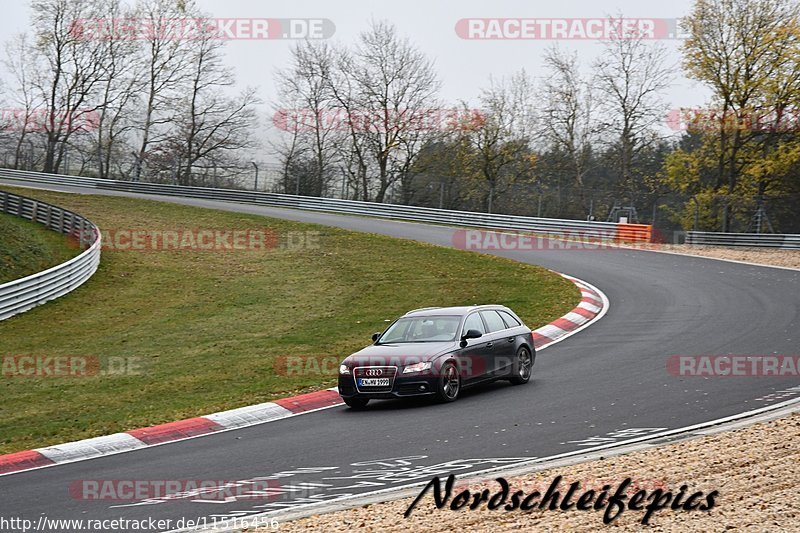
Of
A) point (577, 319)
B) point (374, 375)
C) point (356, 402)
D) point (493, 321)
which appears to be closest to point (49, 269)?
point (577, 319)

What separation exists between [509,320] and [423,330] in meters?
1.72

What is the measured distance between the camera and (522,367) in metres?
14.0

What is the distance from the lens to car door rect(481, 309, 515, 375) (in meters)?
13.6

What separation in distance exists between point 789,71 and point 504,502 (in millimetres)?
43226

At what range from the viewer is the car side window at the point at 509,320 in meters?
14.6

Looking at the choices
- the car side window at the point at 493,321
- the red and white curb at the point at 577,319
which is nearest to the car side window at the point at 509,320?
the car side window at the point at 493,321

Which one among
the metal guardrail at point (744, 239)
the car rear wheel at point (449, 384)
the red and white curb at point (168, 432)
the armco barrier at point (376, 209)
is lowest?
the red and white curb at point (168, 432)

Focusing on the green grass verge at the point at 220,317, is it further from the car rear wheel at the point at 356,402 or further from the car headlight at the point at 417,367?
the car headlight at the point at 417,367

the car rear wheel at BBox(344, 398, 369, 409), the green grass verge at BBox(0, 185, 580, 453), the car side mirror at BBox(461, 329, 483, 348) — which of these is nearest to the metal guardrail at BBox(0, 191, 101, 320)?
the green grass verge at BBox(0, 185, 580, 453)

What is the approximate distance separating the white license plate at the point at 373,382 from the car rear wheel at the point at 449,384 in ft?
2.44

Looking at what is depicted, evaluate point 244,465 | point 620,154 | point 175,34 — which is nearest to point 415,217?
point 620,154

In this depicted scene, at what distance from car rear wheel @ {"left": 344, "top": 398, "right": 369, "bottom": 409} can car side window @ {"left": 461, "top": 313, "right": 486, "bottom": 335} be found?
6.43 feet

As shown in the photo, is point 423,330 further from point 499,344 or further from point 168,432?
point 168,432

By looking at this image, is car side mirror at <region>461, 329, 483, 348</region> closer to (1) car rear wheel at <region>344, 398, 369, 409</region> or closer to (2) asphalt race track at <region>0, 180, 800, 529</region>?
(2) asphalt race track at <region>0, 180, 800, 529</region>
